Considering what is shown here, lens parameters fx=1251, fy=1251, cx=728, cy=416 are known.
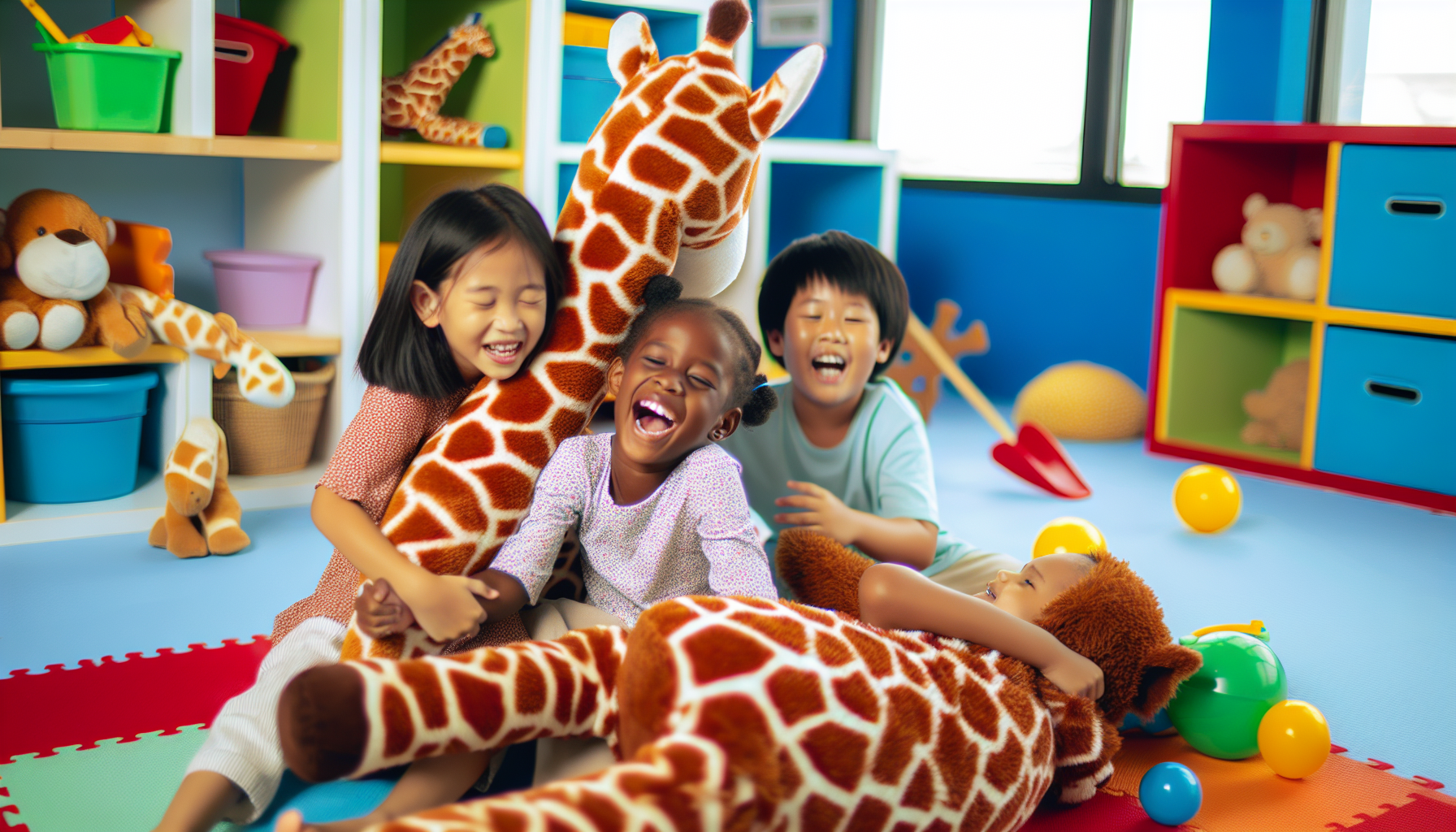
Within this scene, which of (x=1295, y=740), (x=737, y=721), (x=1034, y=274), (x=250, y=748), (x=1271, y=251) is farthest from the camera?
(x=1034, y=274)

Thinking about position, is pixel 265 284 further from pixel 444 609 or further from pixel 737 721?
pixel 737 721

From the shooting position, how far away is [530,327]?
1.23 metres

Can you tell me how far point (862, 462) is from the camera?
5.12ft

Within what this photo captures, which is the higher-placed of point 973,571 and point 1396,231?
point 1396,231

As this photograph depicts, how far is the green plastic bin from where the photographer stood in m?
1.87

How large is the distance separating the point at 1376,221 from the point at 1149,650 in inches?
63.6

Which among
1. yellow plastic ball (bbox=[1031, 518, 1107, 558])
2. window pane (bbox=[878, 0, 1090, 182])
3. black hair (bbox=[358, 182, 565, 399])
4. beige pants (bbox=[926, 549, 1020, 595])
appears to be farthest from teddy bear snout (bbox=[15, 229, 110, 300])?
window pane (bbox=[878, 0, 1090, 182])

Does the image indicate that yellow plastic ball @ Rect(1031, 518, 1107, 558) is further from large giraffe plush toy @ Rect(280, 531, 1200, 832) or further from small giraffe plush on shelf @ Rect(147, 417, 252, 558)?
small giraffe plush on shelf @ Rect(147, 417, 252, 558)

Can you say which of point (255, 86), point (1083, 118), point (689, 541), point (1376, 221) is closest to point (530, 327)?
point (689, 541)

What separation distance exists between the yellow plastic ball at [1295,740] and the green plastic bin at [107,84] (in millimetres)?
1757

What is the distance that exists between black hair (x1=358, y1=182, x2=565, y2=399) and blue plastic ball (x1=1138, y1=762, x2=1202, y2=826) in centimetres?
71

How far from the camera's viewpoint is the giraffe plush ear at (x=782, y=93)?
50.1 inches

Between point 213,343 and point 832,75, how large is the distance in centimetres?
201

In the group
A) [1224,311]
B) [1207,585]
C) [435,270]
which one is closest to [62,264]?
[435,270]
